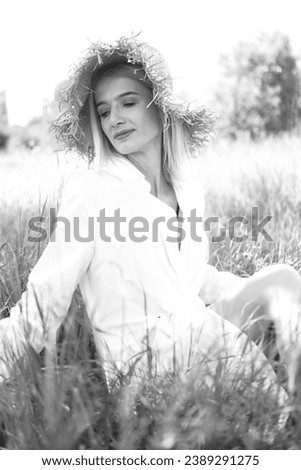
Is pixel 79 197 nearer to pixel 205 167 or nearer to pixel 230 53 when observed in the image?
pixel 205 167

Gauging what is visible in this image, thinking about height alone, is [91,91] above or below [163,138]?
above

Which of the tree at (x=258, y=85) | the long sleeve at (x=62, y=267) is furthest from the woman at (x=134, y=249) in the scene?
the tree at (x=258, y=85)

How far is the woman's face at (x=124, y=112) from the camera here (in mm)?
2318

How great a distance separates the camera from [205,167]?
5738 millimetres

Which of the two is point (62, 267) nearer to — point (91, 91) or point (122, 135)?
point (122, 135)

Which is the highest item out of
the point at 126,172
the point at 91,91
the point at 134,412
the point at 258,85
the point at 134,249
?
the point at 258,85

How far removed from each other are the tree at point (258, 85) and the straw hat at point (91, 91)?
72.5 ft

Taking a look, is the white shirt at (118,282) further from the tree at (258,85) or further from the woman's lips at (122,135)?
the tree at (258,85)

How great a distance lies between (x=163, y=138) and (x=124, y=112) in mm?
243

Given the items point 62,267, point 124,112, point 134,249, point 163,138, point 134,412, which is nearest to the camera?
point 134,412

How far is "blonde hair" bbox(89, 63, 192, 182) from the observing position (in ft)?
7.67

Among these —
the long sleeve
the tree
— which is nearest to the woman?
the long sleeve

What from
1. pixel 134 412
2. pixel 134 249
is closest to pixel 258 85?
pixel 134 249

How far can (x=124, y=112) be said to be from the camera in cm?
233
